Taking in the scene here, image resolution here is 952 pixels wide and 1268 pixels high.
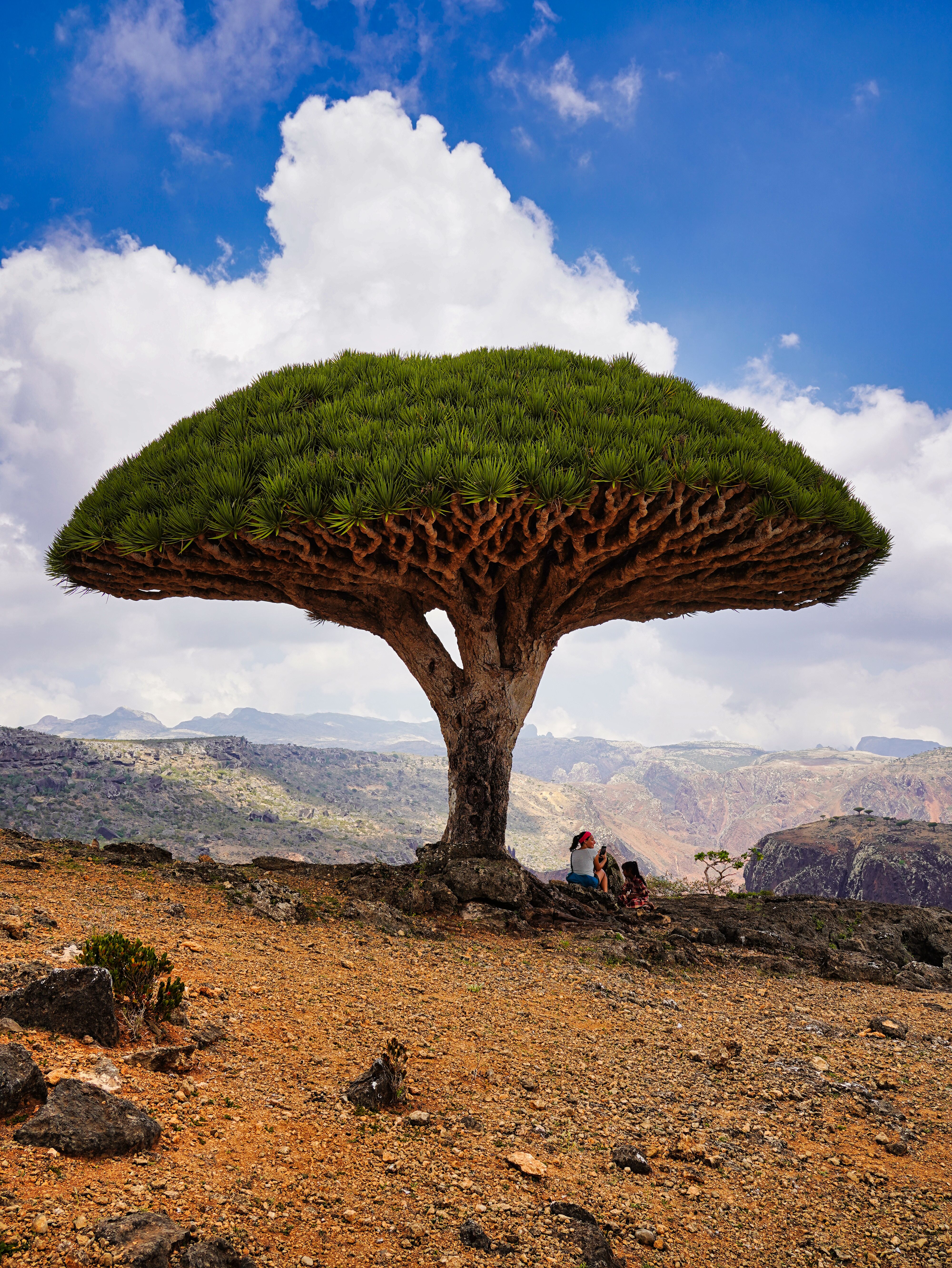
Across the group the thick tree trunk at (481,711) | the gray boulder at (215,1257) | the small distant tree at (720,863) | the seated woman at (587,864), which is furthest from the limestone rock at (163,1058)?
the small distant tree at (720,863)

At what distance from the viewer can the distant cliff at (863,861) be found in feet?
78.2

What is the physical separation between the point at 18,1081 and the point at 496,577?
7231 millimetres

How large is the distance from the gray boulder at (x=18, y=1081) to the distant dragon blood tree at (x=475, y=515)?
5.16 metres

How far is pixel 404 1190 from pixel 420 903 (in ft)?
16.6

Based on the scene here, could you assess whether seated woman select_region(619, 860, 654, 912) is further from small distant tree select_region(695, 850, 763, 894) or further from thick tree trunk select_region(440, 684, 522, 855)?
small distant tree select_region(695, 850, 763, 894)

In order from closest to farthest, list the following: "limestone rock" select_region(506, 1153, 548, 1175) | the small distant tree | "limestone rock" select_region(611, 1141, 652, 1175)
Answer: "limestone rock" select_region(506, 1153, 548, 1175) < "limestone rock" select_region(611, 1141, 652, 1175) < the small distant tree

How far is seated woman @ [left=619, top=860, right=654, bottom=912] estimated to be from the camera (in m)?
10.7

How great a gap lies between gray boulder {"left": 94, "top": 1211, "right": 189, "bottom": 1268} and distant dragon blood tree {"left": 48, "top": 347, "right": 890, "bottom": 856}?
5.69m

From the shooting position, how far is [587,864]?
35.4ft

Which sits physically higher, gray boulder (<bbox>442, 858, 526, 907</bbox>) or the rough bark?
the rough bark

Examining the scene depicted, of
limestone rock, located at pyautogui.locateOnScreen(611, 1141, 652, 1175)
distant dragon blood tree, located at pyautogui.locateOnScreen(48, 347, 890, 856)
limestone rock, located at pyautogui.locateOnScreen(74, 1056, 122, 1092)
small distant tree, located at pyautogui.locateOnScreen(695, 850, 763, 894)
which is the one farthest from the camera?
small distant tree, located at pyautogui.locateOnScreen(695, 850, 763, 894)

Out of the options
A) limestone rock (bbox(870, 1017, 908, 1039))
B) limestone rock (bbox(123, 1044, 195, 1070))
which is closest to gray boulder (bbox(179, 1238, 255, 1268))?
limestone rock (bbox(123, 1044, 195, 1070))

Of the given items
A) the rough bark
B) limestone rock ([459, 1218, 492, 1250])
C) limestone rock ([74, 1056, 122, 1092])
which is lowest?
limestone rock ([459, 1218, 492, 1250])

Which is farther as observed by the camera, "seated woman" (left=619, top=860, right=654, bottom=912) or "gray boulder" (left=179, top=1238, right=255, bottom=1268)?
"seated woman" (left=619, top=860, right=654, bottom=912)
